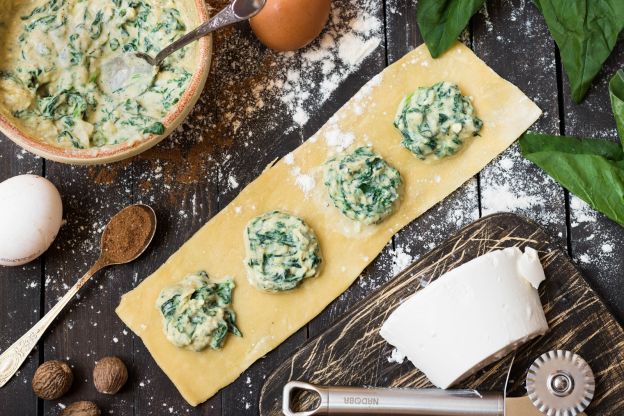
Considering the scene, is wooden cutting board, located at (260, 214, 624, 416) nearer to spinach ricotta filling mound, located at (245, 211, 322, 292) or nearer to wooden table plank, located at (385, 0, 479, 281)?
wooden table plank, located at (385, 0, 479, 281)

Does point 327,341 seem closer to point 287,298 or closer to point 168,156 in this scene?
point 287,298

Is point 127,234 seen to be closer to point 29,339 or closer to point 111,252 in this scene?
point 111,252

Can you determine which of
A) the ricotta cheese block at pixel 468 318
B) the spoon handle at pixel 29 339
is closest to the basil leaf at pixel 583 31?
the ricotta cheese block at pixel 468 318

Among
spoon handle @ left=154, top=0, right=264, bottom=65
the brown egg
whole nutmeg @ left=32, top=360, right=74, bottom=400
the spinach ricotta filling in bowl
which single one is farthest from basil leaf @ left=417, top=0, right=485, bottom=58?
whole nutmeg @ left=32, top=360, right=74, bottom=400

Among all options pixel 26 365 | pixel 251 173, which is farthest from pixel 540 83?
pixel 26 365

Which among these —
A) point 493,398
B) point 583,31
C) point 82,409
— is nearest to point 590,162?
point 583,31
